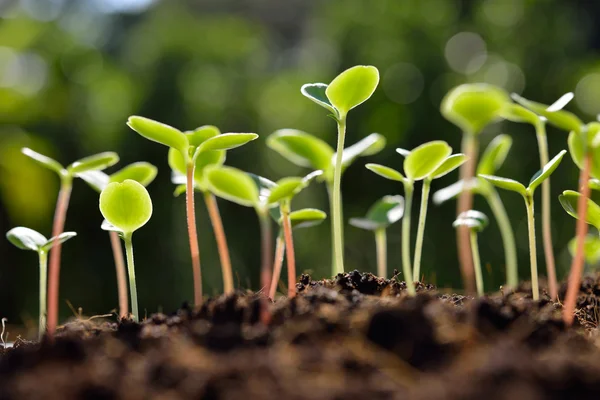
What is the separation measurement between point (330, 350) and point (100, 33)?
13.1 feet

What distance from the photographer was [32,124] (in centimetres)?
346

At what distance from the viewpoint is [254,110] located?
3359 mm

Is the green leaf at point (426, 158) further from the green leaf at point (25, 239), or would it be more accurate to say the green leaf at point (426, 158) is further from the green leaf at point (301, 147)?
the green leaf at point (25, 239)

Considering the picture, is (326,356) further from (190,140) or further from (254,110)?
(254,110)

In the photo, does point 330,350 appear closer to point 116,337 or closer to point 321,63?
point 116,337

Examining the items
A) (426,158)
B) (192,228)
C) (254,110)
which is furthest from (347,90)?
(254,110)

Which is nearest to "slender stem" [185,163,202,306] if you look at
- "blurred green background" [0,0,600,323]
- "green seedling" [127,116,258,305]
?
"green seedling" [127,116,258,305]

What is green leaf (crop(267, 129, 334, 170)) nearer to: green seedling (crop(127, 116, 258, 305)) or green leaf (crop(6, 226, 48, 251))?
green seedling (crop(127, 116, 258, 305))

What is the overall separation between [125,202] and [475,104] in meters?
0.37

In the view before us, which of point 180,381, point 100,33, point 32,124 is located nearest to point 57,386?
point 180,381

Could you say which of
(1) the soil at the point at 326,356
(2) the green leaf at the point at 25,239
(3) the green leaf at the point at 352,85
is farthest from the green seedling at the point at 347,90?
(2) the green leaf at the point at 25,239

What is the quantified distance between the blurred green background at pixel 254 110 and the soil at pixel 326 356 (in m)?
2.36

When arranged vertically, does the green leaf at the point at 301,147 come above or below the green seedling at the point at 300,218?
above

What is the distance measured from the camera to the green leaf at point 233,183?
58 cm
